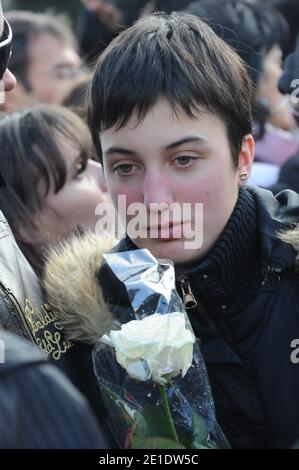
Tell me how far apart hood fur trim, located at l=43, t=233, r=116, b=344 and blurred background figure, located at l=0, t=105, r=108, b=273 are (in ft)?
1.84

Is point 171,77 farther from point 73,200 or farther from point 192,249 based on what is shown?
point 73,200

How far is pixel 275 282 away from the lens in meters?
2.37

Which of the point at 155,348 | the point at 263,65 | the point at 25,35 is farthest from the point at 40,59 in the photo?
the point at 155,348

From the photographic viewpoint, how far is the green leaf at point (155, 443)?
6.50 ft

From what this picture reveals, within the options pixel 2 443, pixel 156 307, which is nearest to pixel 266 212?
pixel 156 307

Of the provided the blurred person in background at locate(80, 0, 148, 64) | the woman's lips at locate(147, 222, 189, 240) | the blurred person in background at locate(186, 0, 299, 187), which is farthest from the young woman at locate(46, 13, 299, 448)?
the blurred person in background at locate(80, 0, 148, 64)

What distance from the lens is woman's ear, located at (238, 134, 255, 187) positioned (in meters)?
2.53

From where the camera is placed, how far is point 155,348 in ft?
6.74

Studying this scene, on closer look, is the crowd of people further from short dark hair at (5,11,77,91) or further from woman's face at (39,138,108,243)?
short dark hair at (5,11,77,91)

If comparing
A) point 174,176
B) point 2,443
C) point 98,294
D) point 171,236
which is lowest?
point 98,294
